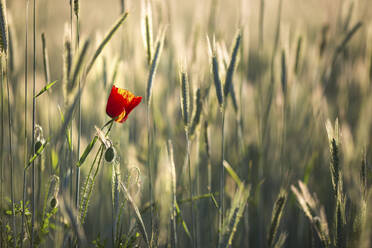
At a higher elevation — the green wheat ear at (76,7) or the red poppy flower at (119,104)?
the green wheat ear at (76,7)

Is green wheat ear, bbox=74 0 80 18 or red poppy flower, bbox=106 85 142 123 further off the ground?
green wheat ear, bbox=74 0 80 18

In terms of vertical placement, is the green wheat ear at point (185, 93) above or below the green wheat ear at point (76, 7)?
below

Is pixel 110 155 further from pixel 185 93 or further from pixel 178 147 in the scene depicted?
pixel 178 147

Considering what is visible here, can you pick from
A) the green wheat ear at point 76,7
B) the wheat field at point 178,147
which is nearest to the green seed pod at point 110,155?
the wheat field at point 178,147

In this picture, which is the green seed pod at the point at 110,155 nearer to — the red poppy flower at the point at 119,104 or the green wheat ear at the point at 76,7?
the red poppy flower at the point at 119,104

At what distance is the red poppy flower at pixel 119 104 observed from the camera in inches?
15.9

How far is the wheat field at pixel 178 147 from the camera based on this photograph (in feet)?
1.28

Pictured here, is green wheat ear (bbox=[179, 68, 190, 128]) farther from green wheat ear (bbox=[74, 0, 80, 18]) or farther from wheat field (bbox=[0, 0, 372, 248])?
green wheat ear (bbox=[74, 0, 80, 18])

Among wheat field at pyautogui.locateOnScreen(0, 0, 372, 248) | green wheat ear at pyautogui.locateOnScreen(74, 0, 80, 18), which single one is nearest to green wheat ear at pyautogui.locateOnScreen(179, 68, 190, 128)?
wheat field at pyautogui.locateOnScreen(0, 0, 372, 248)

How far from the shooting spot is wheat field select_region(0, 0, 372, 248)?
39 cm

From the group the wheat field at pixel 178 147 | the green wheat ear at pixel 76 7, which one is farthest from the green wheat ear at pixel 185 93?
the green wheat ear at pixel 76 7

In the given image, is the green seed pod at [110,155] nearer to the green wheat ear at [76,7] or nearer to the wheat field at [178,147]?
the wheat field at [178,147]

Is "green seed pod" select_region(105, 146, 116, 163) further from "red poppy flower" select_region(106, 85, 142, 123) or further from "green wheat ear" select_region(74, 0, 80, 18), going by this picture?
"green wheat ear" select_region(74, 0, 80, 18)

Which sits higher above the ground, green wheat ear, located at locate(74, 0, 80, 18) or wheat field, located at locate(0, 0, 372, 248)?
green wheat ear, located at locate(74, 0, 80, 18)
